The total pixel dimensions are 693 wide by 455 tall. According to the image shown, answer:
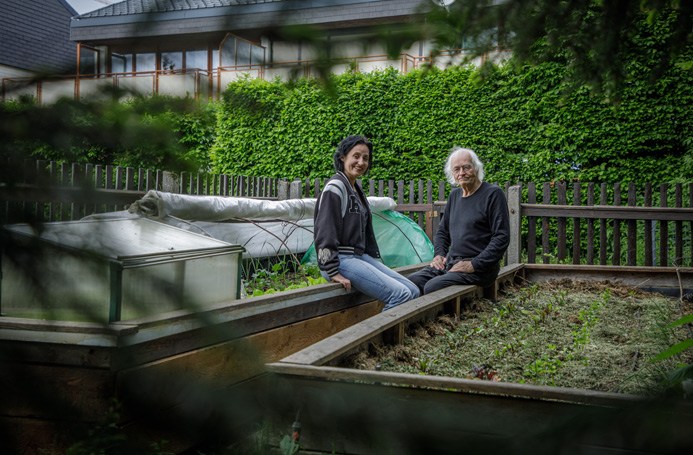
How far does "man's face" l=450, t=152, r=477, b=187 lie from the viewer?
5.05m

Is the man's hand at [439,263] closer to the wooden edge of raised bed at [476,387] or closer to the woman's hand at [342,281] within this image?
the woman's hand at [342,281]

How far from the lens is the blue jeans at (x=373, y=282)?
4180 mm

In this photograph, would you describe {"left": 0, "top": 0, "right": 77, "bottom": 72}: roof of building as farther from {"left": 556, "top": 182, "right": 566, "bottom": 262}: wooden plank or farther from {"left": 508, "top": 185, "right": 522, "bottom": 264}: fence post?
{"left": 556, "top": 182, "right": 566, "bottom": 262}: wooden plank

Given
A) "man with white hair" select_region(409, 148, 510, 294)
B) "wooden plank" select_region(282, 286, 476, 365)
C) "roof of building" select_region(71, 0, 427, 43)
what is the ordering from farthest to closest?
"man with white hair" select_region(409, 148, 510, 294), "wooden plank" select_region(282, 286, 476, 365), "roof of building" select_region(71, 0, 427, 43)

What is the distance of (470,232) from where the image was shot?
200 inches

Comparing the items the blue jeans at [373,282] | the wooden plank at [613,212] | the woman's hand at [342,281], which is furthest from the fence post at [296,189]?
the woman's hand at [342,281]

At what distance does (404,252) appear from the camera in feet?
23.6

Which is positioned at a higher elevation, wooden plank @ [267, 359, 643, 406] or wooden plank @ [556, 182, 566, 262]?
wooden plank @ [556, 182, 566, 262]

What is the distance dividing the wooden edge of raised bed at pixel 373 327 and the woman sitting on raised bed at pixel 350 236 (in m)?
0.27

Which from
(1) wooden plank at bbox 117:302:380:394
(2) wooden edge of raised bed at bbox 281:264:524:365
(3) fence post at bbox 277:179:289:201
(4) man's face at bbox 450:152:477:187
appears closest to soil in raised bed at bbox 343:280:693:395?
(2) wooden edge of raised bed at bbox 281:264:524:365

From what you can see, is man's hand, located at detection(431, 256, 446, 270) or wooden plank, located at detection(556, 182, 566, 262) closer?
man's hand, located at detection(431, 256, 446, 270)

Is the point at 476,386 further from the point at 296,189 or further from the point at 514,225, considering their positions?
the point at 296,189

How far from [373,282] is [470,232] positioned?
1.26 m

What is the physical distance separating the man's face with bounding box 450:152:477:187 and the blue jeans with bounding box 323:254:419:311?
1.22m
